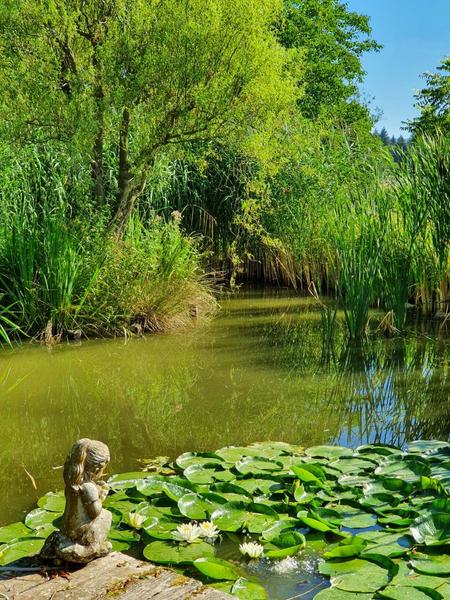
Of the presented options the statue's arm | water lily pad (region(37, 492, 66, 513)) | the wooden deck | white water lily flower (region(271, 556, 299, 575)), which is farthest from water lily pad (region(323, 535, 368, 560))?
water lily pad (region(37, 492, 66, 513))

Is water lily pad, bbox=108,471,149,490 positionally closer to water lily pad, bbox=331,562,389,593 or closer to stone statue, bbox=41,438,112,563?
stone statue, bbox=41,438,112,563

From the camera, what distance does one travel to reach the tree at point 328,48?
75.4 feet

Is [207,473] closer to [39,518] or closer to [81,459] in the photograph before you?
[39,518]

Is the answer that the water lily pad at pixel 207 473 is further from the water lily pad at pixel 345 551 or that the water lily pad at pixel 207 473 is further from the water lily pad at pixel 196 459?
the water lily pad at pixel 345 551

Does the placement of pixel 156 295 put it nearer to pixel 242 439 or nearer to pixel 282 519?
pixel 242 439

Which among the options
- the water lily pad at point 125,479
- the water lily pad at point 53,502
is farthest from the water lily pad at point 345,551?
the water lily pad at point 53,502

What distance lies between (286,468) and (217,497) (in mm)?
554

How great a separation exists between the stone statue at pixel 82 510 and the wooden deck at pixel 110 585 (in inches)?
2.7

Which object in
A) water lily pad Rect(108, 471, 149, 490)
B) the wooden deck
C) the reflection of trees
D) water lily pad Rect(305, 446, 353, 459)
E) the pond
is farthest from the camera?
the reflection of trees

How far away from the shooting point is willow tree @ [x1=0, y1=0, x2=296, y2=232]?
7.21m

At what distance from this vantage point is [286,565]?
9.07 ft

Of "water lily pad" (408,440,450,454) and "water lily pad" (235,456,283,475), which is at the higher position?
"water lily pad" (408,440,450,454)

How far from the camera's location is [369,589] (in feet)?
8.16

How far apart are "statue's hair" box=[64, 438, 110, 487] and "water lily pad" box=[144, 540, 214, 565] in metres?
0.50
